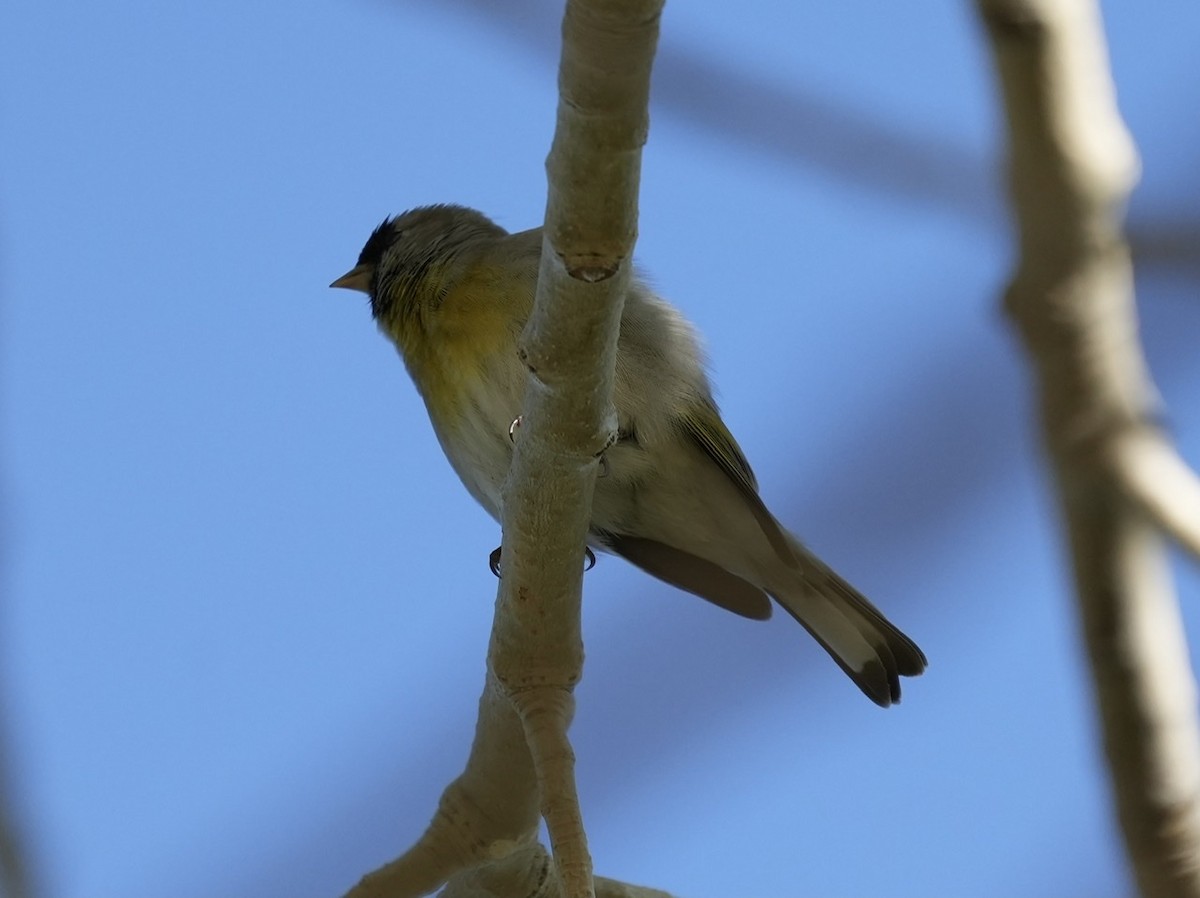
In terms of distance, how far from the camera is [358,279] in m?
4.76

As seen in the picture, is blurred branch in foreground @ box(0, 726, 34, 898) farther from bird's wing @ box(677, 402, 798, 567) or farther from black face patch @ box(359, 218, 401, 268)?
black face patch @ box(359, 218, 401, 268)

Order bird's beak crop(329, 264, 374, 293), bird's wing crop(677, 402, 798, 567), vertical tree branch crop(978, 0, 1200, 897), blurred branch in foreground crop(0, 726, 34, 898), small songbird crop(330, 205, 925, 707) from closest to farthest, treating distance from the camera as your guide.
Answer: vertical tree branch crop(978, 0, 1200, 897), blurred branch in foreground crop(0, 726, 34, 898), small songbird crop(330, 205, 925, 707), bird's wing crop(677, 402, 798, 567), bird's beak crop(329, 264, 374, 293)

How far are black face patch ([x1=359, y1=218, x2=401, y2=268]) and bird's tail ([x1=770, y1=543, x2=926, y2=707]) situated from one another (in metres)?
1.64

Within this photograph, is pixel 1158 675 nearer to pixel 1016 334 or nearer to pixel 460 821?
pixel 1016 334

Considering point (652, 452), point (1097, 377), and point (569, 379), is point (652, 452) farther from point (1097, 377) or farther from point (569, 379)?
point (1097, 377)

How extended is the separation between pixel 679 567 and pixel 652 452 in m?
0.41

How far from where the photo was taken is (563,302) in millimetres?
2184

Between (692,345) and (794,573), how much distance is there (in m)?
0.69

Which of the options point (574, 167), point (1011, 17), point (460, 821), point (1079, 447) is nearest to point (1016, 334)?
point (1079, 447)

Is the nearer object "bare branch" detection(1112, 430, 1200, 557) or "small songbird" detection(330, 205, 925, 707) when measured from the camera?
"bare branch" detection(1112, 430, 1200, 557)

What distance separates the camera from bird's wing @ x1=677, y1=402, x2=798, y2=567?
156 inches

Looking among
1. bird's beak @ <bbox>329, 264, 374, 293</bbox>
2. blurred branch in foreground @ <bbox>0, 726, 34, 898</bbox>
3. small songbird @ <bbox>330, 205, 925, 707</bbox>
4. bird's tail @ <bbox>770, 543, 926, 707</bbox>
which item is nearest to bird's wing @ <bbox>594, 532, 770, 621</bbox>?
small songbird @ <bbox>330, 205, 925, 707</bbox>

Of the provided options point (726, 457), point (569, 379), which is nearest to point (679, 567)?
point (726, 457)

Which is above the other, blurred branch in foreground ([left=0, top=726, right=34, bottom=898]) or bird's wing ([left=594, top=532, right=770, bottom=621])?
bird's wing ([left=594, top=532, right=770, bottom=621])
